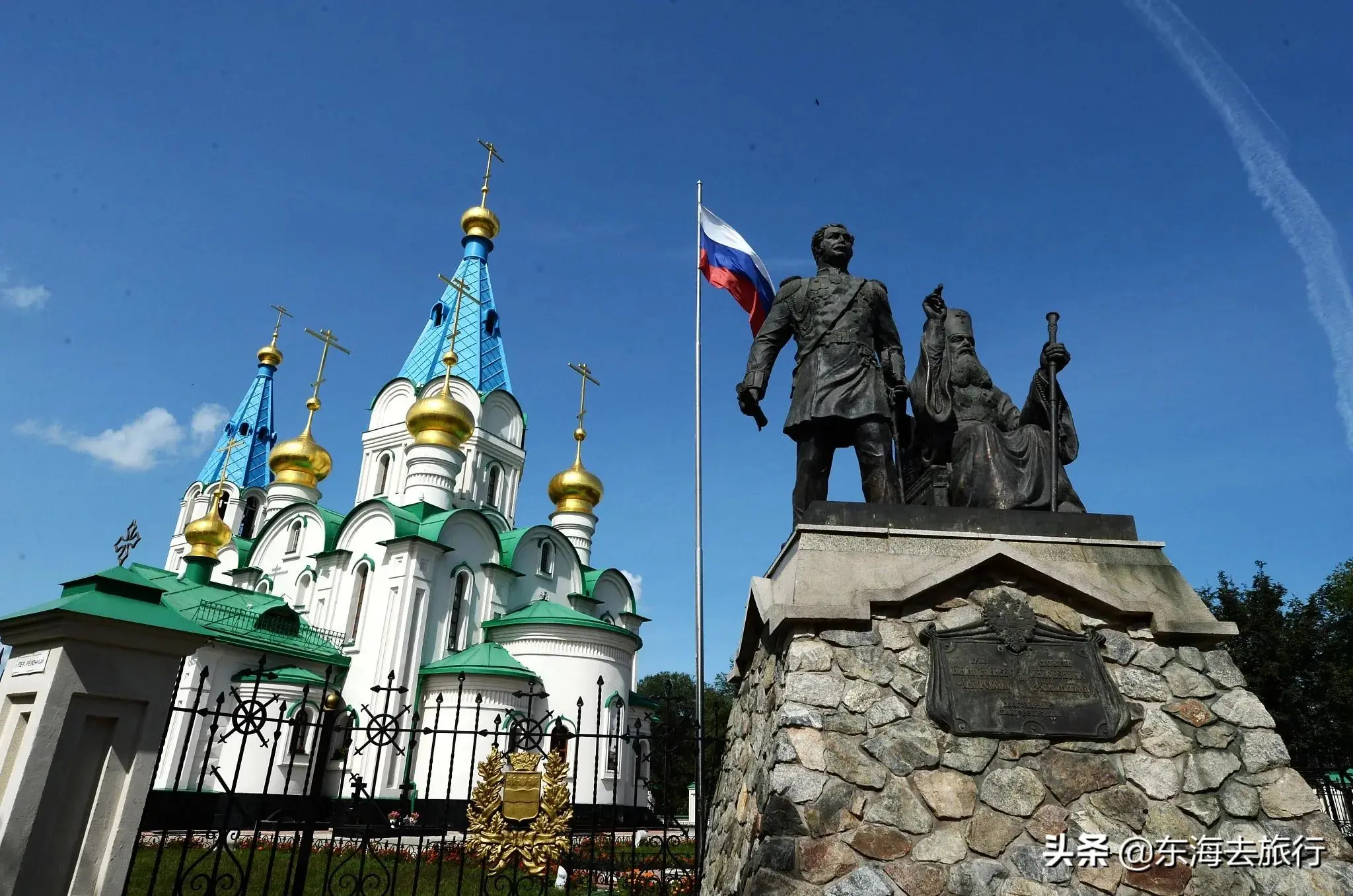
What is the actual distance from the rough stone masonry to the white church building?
11927 millimetres

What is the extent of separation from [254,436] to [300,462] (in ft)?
25.1

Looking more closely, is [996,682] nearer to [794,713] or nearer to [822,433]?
[794,713]

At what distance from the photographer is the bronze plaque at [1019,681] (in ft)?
12.8

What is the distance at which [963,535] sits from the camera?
175 inches

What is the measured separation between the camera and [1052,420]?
4.91 meters

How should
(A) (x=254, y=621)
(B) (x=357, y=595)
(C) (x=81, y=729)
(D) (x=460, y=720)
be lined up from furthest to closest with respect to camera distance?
(B) (x=357, y=595) < (A) (x=254, y=621) < (D) (x=460, y=720) < (C) (x=81, y=729)

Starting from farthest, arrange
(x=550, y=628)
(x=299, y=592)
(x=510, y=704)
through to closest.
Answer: (x=299, y=592)
(x=550, y=628)
(x=510, y=704)

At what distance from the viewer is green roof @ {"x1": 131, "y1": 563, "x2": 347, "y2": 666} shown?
20.7 metres

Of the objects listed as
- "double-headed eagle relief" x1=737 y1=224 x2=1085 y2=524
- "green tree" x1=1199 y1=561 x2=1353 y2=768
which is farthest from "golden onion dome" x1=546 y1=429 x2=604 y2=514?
"double-headed eagle relief" x1=737 y1=224 x2=1085 y2=524

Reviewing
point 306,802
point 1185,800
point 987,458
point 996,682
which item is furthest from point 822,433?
point 306,802

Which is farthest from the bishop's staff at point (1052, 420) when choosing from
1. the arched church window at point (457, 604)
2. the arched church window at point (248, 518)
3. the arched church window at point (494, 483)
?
the arched church window at point (248, 518)

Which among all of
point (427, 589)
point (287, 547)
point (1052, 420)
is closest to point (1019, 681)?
point (1052, 420)

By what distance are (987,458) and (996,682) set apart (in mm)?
1524

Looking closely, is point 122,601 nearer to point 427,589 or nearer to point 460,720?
point 460,720
